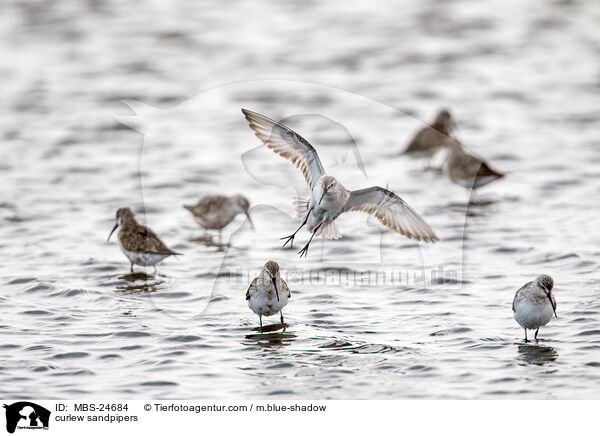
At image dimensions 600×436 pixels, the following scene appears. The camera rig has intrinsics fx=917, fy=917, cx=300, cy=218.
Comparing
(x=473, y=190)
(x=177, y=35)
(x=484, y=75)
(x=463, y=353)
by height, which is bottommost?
(x=463, y=353)

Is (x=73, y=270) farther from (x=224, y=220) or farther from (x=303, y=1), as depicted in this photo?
(x=303, y=1)

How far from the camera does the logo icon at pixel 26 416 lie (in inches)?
307

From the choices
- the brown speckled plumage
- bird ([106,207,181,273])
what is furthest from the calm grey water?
the brown speckled plumage

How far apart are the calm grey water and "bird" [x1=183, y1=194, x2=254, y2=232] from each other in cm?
31

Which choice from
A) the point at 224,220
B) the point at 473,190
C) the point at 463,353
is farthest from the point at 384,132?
the point at 463,353

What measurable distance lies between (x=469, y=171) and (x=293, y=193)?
9.73ft

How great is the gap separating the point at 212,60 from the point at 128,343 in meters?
14.1

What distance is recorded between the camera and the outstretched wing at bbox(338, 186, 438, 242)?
31.7ft

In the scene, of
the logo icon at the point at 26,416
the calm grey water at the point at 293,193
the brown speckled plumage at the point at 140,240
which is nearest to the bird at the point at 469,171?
the calm grey water at the point at 293,193

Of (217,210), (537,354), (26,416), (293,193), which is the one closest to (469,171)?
(293,193)

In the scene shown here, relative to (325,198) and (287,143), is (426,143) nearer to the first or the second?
(287,143)

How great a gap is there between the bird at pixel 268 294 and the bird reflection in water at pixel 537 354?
8.31 feet

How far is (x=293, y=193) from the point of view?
1430cm

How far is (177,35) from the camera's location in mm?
24500
